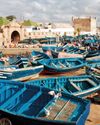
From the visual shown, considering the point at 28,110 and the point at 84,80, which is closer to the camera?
the point at 28,110

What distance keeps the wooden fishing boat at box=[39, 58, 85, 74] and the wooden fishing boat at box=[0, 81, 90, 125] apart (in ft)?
Answer: 36.7

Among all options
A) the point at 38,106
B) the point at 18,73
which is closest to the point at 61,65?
the point at 18,73

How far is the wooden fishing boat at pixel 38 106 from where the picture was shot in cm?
964

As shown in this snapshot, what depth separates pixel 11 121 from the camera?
1052 centimetres

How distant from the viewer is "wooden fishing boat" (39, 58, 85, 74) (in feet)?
77.0

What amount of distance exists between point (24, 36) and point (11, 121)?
186 ft

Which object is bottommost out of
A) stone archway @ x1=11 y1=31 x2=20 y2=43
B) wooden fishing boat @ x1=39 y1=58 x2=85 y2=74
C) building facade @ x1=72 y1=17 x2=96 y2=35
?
wooden fishing boat @ x1=39 y1=58 x2=85 y2=74

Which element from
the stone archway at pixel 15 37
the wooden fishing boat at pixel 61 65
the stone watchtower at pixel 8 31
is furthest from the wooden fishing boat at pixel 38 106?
the stone archway at pixel 15 37

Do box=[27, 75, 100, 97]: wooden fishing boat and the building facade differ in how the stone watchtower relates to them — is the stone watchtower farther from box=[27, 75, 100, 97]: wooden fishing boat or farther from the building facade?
the building facade

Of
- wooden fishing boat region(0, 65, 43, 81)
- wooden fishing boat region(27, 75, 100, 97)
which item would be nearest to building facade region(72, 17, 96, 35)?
wooden fishing boat region(0, 65, 43, 81)

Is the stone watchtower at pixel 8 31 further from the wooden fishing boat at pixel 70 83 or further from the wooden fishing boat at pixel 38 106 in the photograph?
the wooden fishing boat at pixel 38 106

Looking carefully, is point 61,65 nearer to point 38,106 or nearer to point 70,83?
point 70,83

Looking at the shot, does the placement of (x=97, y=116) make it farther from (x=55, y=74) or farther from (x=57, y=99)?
(x=55, y=74)

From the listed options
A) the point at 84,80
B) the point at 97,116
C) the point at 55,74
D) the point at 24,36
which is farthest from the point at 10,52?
the point at 97,116
